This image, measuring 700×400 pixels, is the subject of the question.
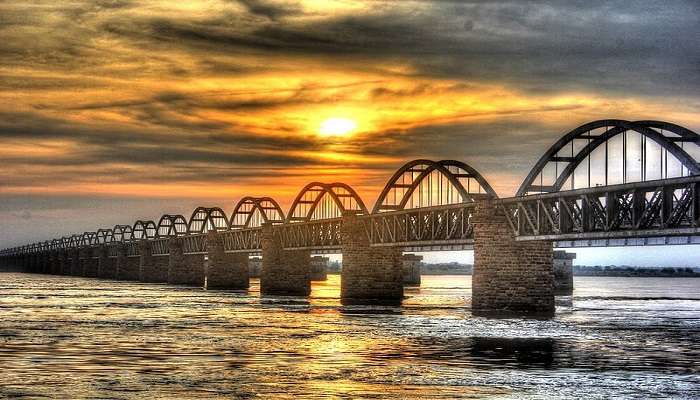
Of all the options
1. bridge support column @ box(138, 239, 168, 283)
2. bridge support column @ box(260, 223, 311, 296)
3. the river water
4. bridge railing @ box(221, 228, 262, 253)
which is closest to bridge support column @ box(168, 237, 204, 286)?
bridge support column @ box(138, 239, 168, 283)

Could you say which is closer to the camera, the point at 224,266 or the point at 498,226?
the point at 498,226

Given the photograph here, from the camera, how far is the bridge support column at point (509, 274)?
6156cm

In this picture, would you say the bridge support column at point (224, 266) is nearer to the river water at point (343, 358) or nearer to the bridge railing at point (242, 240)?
the bridge railing at point (242, 240)

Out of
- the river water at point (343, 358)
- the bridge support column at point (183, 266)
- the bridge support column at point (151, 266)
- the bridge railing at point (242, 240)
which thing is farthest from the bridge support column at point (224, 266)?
the river water at point (343, 358)

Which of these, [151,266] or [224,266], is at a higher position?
[224,266]

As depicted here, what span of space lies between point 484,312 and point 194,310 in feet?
58.5

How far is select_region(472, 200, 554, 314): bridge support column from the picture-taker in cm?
6156

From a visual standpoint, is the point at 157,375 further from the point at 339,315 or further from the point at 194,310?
the point at 194,310

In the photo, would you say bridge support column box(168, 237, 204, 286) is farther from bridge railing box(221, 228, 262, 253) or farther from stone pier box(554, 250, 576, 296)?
stone pier box(554, 250, 576, 296)

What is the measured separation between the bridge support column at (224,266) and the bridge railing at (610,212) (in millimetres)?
73593

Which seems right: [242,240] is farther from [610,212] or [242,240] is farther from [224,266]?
[610,212]

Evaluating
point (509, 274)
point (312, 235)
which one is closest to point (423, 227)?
point (509, 274)

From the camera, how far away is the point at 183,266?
516 feet

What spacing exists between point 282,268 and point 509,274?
1900 inches
